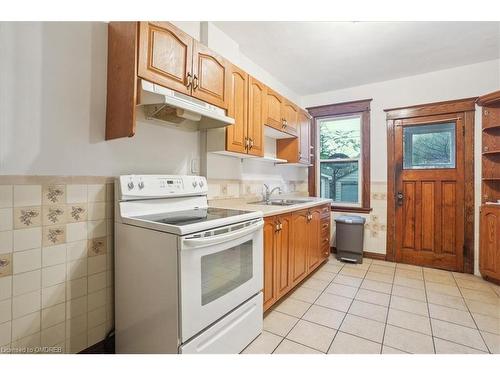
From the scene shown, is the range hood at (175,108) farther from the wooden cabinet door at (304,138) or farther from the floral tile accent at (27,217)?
the wooden cabinet door at (304,138)

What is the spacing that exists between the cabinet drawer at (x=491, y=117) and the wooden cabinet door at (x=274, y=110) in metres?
2.38

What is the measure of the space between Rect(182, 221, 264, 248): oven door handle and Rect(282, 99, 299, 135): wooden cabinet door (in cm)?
163

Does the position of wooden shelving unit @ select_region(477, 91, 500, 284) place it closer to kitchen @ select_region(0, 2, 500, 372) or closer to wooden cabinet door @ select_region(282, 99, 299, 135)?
kitchen @ select_region(0, 2, 500, 372)

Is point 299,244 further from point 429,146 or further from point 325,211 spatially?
point 429,146

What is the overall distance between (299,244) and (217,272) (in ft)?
4.13

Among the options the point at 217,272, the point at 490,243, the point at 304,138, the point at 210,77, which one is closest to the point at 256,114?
the point at 210,77

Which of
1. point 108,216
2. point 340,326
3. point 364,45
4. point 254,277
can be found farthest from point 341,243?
point 108,216

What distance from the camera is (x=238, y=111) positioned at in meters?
2.19

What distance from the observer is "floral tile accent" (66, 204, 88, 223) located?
139 centimetres

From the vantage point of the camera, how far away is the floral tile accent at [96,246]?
148 centimetres

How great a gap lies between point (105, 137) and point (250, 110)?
1288 mm

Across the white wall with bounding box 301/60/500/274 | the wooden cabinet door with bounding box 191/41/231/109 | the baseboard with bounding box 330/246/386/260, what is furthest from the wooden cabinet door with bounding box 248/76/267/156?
the baseboard with bounding box 330/246/386/260
